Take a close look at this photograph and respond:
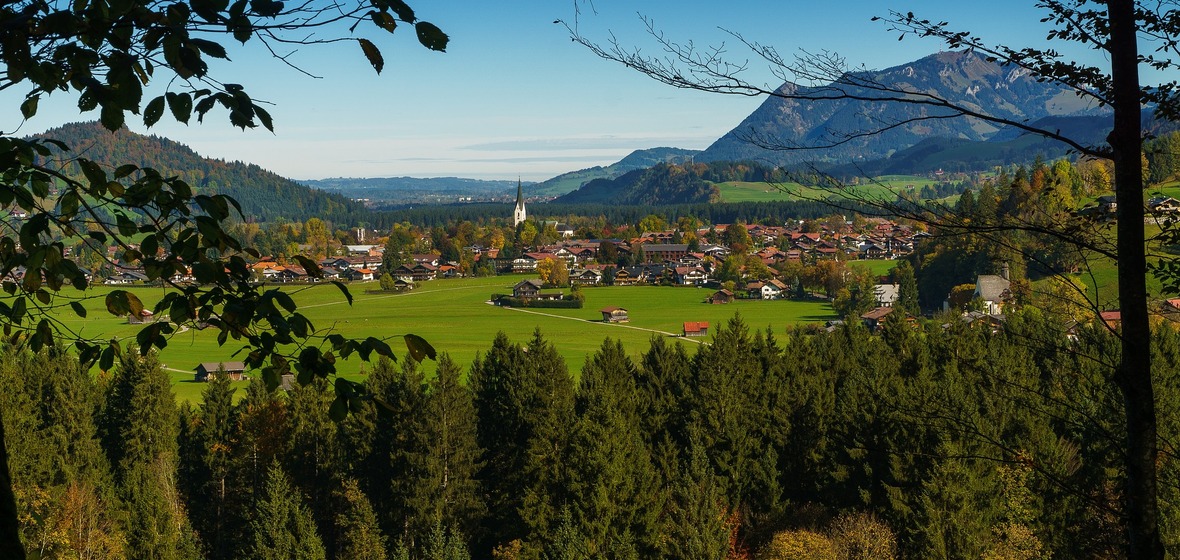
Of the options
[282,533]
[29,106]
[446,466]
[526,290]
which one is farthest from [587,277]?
[29,106]

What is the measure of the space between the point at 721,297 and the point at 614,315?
14.2 m

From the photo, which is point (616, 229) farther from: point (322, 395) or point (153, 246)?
point (153, 246)

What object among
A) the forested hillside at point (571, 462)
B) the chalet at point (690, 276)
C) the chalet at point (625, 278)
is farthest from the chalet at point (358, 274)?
the forested hillside at point (571, 462)

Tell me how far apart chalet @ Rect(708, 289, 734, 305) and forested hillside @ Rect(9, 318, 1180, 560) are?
51.2 metres

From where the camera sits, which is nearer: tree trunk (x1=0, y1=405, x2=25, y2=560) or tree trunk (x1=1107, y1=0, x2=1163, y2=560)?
tree trunk (x1=0, y1=405, x2=25, y2=560)

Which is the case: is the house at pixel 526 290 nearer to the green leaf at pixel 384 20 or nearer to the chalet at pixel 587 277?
the chalet at pixel 587 277

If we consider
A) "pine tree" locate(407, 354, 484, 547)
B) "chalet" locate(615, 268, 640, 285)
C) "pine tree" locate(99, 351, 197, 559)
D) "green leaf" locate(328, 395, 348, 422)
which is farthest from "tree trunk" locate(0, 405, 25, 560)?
"chalet" locate(615, 268, 640, 285)

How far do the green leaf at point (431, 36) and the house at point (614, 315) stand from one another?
241ft

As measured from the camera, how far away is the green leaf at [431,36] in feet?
11.0

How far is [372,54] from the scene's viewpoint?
3467 mm

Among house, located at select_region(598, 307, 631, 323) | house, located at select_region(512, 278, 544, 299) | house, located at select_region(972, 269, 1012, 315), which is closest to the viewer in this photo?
house, located at select_region(972, 269, 1012, 315)

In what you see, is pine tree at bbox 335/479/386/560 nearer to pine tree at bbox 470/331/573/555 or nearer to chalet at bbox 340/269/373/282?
pine tree at bbox 470/331/573/555

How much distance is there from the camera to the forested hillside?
22234mm

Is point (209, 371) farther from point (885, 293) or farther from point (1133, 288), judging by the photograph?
point (885, 293)
